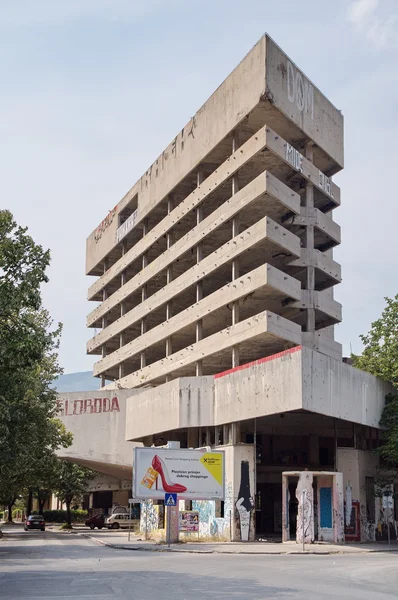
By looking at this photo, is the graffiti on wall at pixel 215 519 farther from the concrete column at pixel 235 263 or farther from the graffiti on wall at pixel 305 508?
the concrete column at pixel 235 263

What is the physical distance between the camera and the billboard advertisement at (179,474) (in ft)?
131

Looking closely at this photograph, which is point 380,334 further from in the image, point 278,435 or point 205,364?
point 205,364

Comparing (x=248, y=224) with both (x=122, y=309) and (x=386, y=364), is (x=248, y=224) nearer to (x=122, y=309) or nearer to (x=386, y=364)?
(x=386, y=364)

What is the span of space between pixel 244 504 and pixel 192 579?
25.8m

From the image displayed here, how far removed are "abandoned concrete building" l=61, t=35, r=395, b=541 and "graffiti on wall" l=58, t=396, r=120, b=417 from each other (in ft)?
0.48

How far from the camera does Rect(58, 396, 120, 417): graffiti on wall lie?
69.4 metres


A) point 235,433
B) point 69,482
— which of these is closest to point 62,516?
point 69,482

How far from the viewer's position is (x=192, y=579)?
19.8 m

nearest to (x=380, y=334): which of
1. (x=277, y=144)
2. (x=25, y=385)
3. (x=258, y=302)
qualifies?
(x=258, y=302)

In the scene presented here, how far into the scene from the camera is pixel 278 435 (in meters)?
55.8

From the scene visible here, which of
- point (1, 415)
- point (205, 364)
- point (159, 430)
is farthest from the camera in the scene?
point (205, 364)

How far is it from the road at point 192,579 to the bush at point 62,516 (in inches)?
2721

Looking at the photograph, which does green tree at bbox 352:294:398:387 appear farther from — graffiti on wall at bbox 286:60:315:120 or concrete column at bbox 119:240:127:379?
concrete column at bbox 119:240:127:379

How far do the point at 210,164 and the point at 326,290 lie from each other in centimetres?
1622
